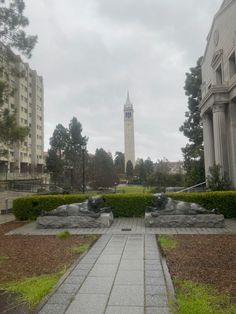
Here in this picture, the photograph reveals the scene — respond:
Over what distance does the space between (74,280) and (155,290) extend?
1510mm

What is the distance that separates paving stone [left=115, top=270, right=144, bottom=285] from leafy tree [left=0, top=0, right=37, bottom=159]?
11034 mm

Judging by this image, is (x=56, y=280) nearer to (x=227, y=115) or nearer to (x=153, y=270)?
(x=153, y=270)

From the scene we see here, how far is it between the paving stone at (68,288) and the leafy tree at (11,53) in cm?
1127

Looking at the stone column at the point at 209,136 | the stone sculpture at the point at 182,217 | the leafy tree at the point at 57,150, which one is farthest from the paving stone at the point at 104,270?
the leafy tree at the point at 57,150

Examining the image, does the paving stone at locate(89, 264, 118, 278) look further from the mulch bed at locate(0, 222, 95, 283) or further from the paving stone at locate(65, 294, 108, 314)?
the paving stone at locate(65, 294, 108, 314)

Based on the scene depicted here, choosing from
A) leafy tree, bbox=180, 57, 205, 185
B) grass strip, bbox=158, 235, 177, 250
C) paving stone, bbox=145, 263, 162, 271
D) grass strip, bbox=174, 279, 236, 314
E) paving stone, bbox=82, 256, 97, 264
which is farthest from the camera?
leafy tree, bbox=180, 57, 205, 185

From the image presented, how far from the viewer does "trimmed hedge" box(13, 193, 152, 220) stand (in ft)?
53.3

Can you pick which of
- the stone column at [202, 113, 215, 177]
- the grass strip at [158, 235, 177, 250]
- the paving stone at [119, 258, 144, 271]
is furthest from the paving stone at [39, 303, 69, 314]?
the stone column at [202, 113, 215, 177]

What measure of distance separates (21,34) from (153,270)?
520 inches

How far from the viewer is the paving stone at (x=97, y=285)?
527 centimetres

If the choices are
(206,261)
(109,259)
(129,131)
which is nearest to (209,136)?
(206,261)

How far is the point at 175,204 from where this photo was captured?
45.2 ft

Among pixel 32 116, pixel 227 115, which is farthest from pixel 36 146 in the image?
pixel 227 115

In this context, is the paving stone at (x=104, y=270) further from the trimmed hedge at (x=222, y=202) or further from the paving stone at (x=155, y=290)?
the trimmed hedge at (x=222, y=202)
